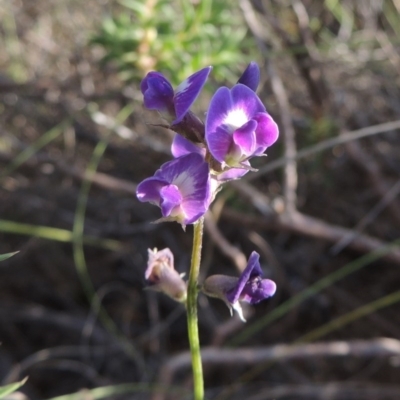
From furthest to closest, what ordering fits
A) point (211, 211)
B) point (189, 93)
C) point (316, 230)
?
1. point (211, 211)
2. point (316, 230)
3. point (189, 93)

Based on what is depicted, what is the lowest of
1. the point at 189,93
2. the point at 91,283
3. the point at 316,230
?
the point at 189,93

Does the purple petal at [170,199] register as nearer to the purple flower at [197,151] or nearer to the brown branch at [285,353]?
the purple flower at [197,151]

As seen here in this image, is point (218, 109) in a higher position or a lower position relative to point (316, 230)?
lower

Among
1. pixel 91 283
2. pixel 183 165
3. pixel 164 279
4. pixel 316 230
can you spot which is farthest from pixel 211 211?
pixel 183 165

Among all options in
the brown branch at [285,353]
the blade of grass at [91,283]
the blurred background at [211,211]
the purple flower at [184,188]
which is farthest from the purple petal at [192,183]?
the blade of grass at [91,283]

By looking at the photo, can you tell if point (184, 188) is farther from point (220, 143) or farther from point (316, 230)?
point (316, 230)

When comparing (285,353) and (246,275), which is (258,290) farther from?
(285,353)

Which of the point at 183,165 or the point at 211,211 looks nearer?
the point at 183,165

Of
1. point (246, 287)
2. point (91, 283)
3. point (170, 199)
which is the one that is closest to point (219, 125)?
point (170, 199)

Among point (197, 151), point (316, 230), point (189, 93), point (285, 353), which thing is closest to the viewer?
point (189, 93)
